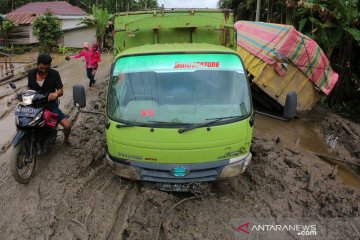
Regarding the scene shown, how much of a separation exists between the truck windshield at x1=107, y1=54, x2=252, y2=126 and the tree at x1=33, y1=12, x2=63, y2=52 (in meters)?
21.3

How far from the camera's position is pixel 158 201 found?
476 centimetres

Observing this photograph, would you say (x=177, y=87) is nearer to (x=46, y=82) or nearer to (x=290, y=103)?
(x=290, y=103)

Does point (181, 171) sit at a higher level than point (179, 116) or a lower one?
lower

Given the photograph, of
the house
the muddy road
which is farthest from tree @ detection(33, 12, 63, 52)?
the muddy road

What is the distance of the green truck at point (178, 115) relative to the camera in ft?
14.6

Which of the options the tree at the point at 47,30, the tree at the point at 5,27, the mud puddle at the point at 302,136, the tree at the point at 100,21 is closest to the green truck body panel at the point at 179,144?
the mud puddle at the point at 302,136

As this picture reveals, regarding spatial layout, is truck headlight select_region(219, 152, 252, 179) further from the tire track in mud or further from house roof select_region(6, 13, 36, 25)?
house roof select_region(6, 13, 36, 25)

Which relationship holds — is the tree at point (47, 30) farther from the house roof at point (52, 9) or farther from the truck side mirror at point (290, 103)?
the truck side mirror at point (290, 103)

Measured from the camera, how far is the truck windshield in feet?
15.5

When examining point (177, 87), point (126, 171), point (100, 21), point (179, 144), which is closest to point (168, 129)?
point (179, 144)

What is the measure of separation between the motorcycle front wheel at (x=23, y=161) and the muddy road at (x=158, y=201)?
0.49 feet

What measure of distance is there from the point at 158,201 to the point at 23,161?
2131mm

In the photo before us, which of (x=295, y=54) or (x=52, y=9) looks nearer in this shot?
(x=295, y=54)
